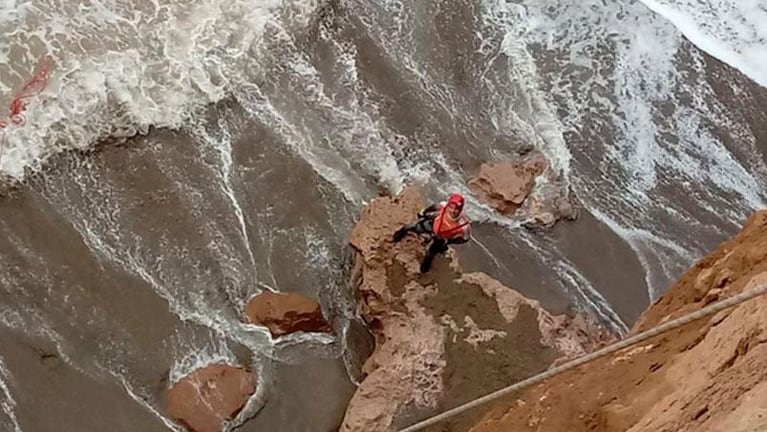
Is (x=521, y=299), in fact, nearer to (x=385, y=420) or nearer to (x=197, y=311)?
(x=385, y=420)

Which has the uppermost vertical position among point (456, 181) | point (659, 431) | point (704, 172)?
point (456, 181)

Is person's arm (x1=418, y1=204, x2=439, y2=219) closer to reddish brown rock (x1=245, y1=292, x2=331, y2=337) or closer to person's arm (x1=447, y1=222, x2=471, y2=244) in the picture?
person's arm (x1=447, y1=222, x2=471, y2=244)

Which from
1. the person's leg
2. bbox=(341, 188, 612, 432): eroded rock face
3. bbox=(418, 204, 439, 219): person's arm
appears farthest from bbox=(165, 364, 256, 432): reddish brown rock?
bbox=(418, 204, 439, 219): person's arm

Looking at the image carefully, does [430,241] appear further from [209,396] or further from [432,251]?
[209,396]

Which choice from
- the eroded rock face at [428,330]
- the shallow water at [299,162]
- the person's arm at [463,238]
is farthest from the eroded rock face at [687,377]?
the shallow water at [299,162]

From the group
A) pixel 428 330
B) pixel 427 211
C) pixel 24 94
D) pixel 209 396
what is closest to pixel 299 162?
pixel 427 211

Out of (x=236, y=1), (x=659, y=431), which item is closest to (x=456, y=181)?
(x=236, y=1)

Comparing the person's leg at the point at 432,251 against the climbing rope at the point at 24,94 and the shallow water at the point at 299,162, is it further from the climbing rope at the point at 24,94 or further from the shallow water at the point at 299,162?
the climbing rope at the point at 24,94
